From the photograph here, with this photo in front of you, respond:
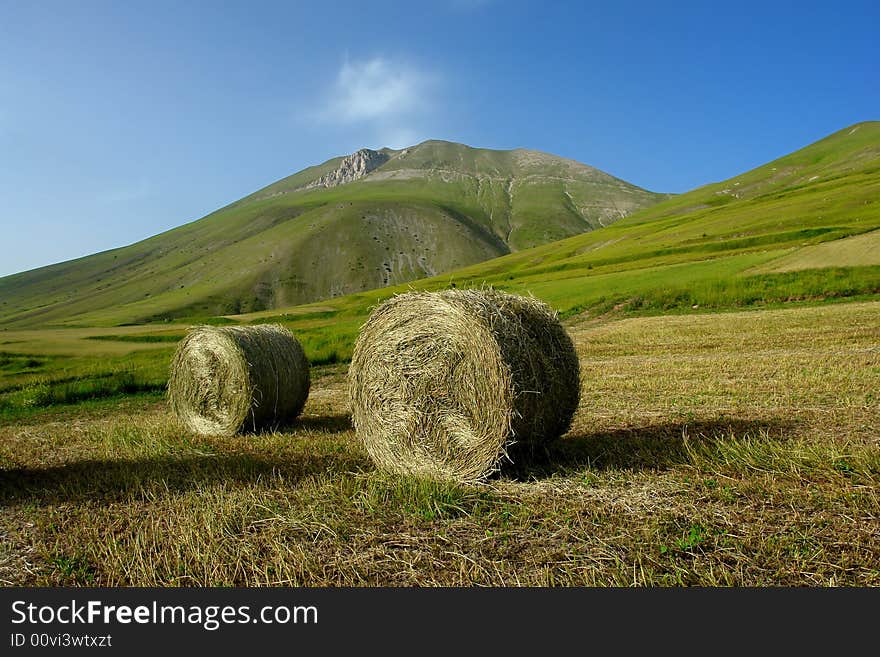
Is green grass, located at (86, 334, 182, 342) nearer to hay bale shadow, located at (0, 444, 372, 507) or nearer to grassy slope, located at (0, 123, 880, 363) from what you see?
grassy slope, located at (0, 123, 880, 363)

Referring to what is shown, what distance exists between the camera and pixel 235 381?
432 inches

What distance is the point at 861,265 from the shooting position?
102ft

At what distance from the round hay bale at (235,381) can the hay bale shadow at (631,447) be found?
217 inches

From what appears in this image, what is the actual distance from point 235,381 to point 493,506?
21.8 feet

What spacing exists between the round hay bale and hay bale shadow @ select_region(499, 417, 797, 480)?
5.52m

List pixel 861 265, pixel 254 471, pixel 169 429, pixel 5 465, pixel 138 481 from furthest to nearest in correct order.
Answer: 1. pixel 861 265
2. pixel 169 429
3. pixel 5 465
4. pixel 254 471
5. pixel 138 481

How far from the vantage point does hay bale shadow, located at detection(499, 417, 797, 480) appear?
6.95 meters

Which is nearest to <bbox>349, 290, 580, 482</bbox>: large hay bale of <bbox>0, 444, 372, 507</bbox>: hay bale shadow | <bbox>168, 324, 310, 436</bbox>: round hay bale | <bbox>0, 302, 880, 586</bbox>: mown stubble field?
<bbox>0, 302, 880, 586</bbox>: mown stubble field

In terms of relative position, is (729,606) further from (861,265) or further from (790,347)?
(861,265)

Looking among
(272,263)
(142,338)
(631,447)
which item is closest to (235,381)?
(631,447)

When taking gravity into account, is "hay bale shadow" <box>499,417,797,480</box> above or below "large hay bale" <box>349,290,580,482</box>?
below

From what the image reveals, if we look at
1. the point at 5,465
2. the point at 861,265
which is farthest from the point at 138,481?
the point at 861,265

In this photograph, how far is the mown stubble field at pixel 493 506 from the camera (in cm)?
446

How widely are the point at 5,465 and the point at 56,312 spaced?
144 m
